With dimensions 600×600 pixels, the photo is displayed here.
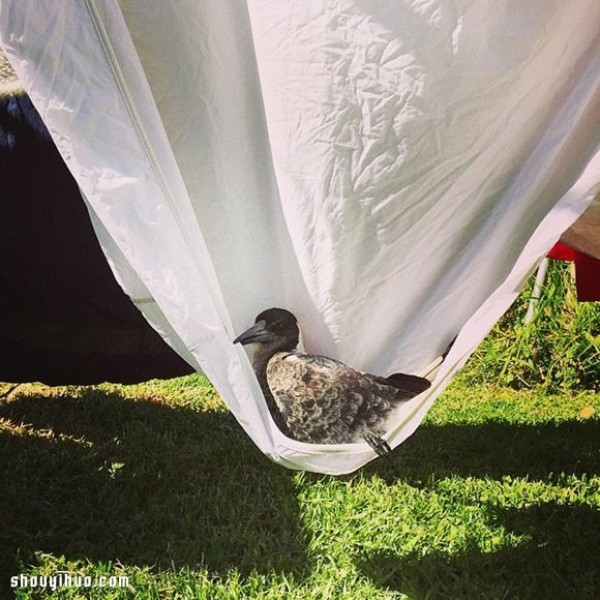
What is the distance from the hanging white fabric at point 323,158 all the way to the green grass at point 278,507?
1.97 feet

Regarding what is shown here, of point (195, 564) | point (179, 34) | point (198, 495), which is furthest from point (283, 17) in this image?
point (198, 495)

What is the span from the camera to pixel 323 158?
1.16 metres

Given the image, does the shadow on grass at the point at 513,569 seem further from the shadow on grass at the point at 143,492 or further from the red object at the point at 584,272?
the red object at the point at 584,272

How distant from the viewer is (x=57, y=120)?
44.8 inches

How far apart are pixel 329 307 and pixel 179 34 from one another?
48 cm

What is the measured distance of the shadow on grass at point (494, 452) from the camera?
217 centimetres

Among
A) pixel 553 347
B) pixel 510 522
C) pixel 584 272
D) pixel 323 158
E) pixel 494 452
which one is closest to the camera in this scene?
pixel 323 158

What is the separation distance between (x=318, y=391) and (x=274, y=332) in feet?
0.38

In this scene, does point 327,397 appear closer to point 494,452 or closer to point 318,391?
point 318,391

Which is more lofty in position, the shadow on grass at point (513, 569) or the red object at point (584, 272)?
the red object at point (584, 272)

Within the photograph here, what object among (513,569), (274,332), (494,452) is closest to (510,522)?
(513,569)

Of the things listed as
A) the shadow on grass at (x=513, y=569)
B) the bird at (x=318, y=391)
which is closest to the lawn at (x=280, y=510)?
the shadow on grass at (x=513, y=569)

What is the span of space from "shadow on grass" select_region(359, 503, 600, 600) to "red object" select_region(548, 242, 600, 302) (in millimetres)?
565

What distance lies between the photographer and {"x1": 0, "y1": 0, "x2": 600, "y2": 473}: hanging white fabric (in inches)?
42.5
